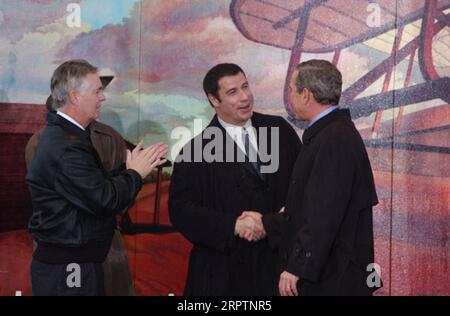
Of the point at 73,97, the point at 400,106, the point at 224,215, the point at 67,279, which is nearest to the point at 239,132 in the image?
the point at 224,215

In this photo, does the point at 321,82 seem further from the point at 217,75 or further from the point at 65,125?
the point at 65,125

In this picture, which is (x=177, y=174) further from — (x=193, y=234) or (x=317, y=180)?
(x=317, y=180)

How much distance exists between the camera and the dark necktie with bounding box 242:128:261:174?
4227 mm

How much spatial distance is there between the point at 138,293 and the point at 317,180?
78.1 inches

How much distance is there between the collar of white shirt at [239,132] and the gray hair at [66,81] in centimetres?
89

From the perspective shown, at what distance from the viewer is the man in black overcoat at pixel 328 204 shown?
3.33 meters

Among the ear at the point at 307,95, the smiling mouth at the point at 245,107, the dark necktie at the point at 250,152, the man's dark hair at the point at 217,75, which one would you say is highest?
the man's dark hair at the point at 217,75

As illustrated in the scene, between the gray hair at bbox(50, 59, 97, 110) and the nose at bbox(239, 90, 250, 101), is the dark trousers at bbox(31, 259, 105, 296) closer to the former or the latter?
the gray hair at bbox(50, 59, 97, 110)

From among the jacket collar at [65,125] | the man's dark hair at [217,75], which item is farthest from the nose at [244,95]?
the jacket collar at [65,125]

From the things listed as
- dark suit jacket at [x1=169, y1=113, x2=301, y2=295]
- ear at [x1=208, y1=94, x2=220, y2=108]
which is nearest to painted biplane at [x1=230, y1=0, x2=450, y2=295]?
ear at [x1=208, y1=94, x2=220, y2=108]

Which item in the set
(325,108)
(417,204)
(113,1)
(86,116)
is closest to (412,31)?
(417,204)

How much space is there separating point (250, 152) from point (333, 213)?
3.38 feet

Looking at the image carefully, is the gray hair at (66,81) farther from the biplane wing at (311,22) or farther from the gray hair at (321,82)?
the biplane wing at (311,22)

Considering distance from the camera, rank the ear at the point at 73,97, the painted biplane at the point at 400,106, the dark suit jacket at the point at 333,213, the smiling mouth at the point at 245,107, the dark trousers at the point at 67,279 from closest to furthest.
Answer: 1. the dark suit jacket at the point at 333,213
2. the dark trousers at the point at 67,279
3. the ear at the point at 73,97
4. the smiling mouth at the point at 245,107
5. the painted biplane at the point at 400,106
